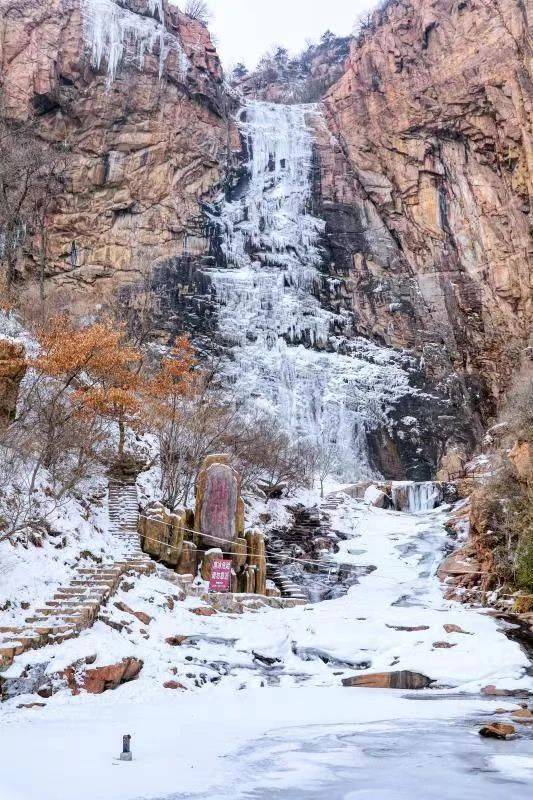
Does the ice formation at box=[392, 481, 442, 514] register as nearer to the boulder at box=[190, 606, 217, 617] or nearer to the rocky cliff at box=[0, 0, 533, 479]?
the rocky cliff at box=[0, 0, 533, 479]

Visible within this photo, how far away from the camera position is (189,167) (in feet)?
125

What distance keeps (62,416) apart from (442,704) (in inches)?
343

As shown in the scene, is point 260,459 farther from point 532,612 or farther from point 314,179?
point 314,179

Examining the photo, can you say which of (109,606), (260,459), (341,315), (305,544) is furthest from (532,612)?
(341,315)

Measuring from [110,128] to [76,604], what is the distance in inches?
1343

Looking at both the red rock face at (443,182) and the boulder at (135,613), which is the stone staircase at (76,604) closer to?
the boulder at (135,613)

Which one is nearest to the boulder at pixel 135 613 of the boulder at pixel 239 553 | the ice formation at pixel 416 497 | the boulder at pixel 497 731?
the boulder at pixel 239 553

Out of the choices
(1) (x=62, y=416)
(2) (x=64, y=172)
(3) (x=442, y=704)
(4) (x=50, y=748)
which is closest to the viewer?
(4) (x=50, y=748)

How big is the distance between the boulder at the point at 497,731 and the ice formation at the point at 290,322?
83.4 ft

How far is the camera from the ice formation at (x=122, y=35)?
36500 mm

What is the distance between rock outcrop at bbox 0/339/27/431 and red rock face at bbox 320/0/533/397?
2799 centimetres

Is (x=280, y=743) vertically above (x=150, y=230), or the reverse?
Result: (x=150, y=230)

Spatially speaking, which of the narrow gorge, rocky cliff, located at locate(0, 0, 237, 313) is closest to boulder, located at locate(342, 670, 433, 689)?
the narrow gorge

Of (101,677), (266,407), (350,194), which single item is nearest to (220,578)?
(101,677)
